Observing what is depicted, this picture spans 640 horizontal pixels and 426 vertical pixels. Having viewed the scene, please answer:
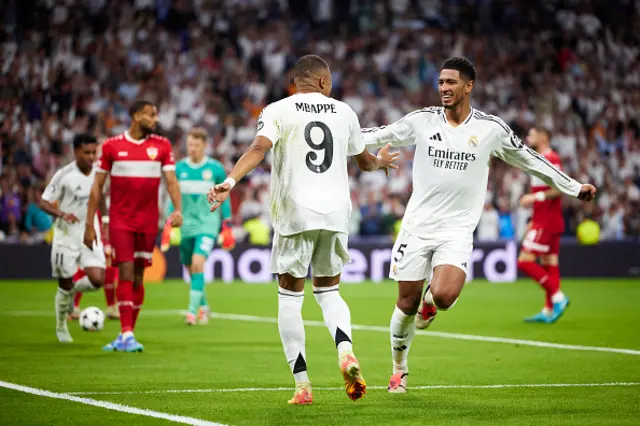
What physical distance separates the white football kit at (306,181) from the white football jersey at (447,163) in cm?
95

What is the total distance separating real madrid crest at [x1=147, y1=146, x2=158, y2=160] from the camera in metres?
12.3

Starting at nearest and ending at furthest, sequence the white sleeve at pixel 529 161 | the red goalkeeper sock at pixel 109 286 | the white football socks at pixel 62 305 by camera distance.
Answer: the white sleeve at pixel 529 161 → the white football socks at pixel 62 305 → the red goalkeeper sock at pixel 109 286

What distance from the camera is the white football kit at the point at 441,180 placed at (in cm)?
905

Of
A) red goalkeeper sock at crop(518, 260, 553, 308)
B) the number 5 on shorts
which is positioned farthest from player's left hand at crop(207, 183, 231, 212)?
red goalkeeper sock at crop(518, 260, 553, 308)

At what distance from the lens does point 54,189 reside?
14.0m

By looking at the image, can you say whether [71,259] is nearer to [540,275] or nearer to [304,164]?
[304,164]

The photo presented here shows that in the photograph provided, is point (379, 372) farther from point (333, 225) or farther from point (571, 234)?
point (571, 234)

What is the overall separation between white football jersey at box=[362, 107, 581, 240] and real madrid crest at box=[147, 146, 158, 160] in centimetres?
387

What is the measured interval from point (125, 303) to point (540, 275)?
6557mm

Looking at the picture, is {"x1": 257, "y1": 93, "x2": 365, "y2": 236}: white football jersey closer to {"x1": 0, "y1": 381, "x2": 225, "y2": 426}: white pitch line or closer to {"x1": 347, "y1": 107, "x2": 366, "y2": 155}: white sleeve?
{"x1": 347, "y1": 107, "x2": 366, "y2": 155}: white sleeve

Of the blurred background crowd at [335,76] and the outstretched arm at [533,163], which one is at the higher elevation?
the blurred background crowd at [335,76]

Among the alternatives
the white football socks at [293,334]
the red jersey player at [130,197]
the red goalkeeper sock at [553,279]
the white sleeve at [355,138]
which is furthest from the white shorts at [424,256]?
the red goalkeeper sock at [553,279]

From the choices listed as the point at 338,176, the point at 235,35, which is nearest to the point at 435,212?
the point at 338,176

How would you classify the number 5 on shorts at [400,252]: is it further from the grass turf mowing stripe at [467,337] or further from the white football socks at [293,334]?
the grass turf mowing stripe at [467,337]
